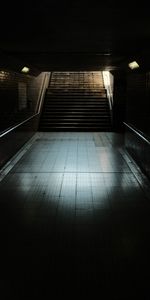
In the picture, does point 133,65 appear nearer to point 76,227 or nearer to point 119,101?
point 76,227

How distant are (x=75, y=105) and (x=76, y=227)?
1274 cm

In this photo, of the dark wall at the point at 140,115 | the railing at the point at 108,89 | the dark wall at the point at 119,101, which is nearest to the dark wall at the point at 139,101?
the dark wall at the point at 140,115

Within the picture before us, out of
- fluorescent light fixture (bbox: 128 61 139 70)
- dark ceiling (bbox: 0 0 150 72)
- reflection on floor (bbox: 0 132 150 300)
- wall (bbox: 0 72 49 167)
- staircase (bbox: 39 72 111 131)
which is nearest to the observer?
reflection on floor (bbox: 0 132 150 300)

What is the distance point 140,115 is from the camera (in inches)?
325

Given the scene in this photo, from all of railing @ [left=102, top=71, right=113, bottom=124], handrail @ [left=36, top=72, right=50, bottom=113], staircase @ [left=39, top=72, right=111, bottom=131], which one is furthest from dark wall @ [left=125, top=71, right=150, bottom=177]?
handrail @ [left=36, top=72, right=50, bottom=113]

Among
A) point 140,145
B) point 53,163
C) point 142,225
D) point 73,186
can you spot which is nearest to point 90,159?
point 53,163

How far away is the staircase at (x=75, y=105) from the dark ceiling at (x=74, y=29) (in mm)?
6999

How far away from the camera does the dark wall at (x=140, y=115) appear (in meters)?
7.27

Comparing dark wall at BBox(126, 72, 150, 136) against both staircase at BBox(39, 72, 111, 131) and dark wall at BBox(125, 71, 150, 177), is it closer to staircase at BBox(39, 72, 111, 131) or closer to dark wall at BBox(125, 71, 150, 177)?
dark wall at BBox(125, 71, 150, 177)

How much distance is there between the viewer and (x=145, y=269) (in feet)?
11.3

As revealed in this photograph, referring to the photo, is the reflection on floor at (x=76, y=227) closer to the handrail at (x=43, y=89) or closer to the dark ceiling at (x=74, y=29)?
the dark ceiling at (x=74, y=29)

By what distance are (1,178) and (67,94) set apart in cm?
1137

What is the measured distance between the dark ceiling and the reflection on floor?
2.71 m

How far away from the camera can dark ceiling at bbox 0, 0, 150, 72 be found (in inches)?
154
